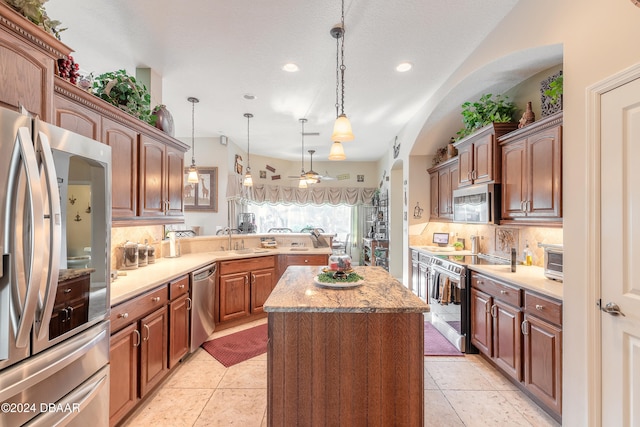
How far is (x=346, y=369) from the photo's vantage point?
168 cm

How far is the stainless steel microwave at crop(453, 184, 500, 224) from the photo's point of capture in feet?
10.4

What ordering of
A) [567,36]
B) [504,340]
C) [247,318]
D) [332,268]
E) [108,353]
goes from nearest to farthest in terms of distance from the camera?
[108,353], [567,36], [332,268], [504,340], [247,318]

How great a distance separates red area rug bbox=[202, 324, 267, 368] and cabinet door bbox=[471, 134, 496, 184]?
3080mm

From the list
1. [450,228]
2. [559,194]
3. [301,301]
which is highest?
[559,194]

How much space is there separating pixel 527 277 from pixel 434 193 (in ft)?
8.40

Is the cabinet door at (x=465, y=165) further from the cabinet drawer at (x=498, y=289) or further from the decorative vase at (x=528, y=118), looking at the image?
the cabinet drawer at (x=498, y=289)

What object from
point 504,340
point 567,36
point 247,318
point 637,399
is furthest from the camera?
point 247,318

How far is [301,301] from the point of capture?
5.62ft

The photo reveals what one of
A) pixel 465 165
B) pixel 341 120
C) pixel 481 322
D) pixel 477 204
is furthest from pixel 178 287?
pixel 465 165

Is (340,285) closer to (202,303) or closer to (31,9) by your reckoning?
(202,303)

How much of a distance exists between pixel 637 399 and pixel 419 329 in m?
1.08

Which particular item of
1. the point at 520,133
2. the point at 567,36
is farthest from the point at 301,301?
the point at 520,133

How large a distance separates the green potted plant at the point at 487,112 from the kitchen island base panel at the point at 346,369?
264 centimetres

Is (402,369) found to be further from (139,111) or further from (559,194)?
(139,111)
